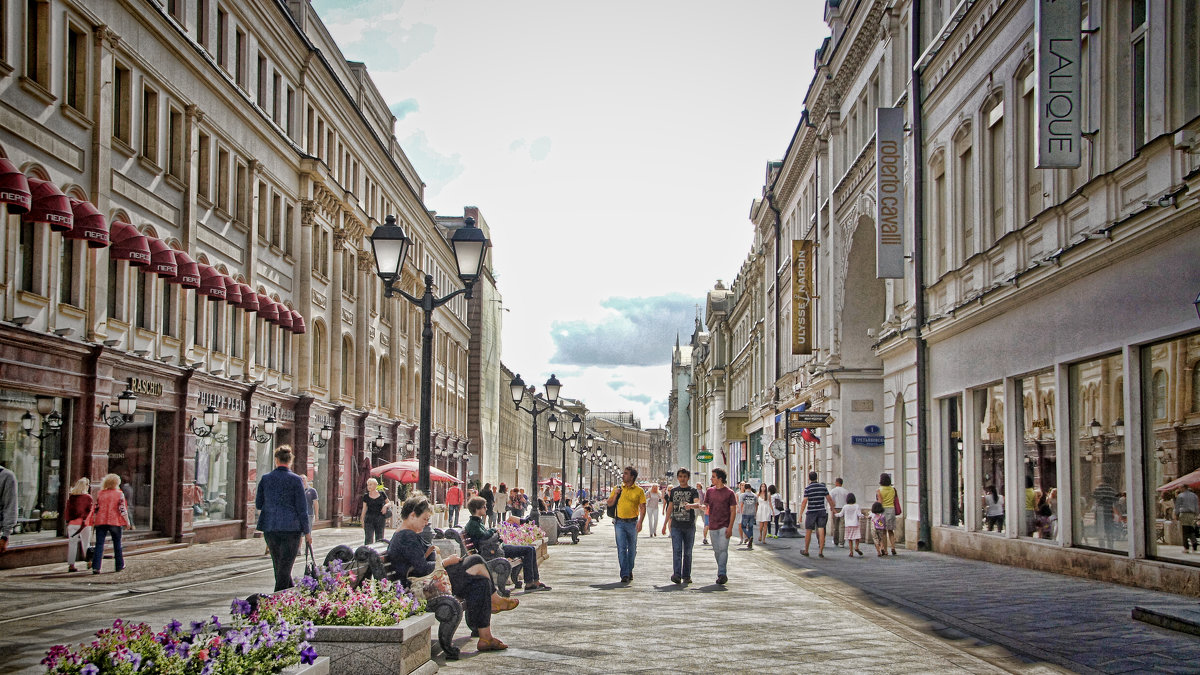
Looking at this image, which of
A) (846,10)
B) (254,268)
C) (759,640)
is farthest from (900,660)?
(846,10)

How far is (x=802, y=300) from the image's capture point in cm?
4044

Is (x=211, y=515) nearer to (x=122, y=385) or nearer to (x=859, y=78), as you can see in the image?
(x=122, y=385)

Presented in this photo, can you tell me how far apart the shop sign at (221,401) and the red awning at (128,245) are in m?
5.85

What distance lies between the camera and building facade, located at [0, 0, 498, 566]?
2006cm

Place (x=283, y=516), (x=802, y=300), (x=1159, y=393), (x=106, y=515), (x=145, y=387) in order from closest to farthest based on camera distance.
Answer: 1. (x=283, y=516)
2. (x=1159, y=393)
3. (x=106, y=515)
4. (x=145, y=387)
5. (x=802, y=300)

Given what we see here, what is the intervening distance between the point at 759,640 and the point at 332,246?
32.9 m

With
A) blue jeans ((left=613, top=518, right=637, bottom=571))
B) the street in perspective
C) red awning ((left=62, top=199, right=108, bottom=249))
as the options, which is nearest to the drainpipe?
the street in perspective

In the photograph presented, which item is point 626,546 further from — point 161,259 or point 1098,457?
point 161,259

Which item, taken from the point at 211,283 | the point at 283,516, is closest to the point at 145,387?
the point at 211,283

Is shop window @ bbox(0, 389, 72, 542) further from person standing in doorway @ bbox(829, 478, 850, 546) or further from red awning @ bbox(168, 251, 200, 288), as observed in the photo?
person standing in doorway @ bbox(829, 478, 850, 546)

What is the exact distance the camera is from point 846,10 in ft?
114

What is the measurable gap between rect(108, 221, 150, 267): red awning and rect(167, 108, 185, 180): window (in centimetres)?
409

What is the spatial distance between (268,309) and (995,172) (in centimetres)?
1906

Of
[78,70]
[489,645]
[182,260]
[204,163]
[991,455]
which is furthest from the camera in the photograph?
[204,163]
